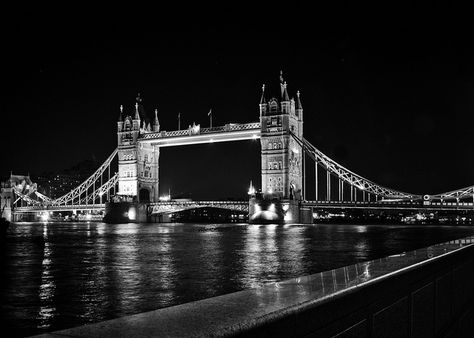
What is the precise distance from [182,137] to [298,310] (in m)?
67.8

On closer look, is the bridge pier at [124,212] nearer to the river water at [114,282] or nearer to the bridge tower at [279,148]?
the bridge tower at [279,148]

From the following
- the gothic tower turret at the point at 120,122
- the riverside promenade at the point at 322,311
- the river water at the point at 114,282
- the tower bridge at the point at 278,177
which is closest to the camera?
the riverside promenade at the point at 322,311

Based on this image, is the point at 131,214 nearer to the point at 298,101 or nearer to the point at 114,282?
the point at 298,101

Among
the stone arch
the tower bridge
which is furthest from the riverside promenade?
the stone arch

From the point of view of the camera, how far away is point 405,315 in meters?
2.89

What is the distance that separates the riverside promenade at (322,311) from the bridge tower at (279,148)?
202 ft

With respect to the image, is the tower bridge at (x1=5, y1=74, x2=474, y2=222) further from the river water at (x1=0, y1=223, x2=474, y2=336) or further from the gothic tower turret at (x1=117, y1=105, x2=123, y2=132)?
the river water at (x1=0, y1=223, x2=474, y2=336)

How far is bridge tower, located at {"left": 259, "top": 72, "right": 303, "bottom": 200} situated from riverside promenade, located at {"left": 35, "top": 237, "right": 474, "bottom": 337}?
61569mm

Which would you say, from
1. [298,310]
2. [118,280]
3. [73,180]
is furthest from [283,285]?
[73,180]

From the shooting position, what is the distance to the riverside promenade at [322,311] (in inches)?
67.9

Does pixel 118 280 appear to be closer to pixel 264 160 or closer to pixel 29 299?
pixel 29 299

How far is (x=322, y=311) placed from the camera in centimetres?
209

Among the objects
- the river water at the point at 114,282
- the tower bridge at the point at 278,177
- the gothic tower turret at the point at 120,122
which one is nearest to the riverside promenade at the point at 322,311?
the river water at the point at 114,282

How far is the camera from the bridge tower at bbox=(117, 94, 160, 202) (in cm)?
7750
